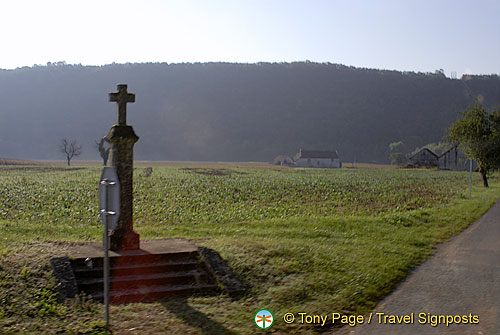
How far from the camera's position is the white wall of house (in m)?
112

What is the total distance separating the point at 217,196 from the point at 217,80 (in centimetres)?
14909

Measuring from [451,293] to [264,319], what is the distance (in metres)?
3.09

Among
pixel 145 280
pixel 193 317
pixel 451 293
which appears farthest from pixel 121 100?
pixel 451 293

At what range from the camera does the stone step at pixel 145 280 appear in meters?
6.95

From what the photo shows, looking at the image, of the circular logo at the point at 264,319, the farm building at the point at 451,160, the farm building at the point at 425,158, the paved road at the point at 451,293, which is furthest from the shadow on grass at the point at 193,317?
the farm building at the point at 425,158

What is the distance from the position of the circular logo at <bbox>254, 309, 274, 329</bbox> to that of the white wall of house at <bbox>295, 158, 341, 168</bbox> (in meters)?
107

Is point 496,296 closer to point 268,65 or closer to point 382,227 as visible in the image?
point 382,227

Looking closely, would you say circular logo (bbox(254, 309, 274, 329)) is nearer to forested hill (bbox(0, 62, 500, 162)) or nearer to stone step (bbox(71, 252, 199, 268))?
stone step (bbox(71, 252, 199, 268))

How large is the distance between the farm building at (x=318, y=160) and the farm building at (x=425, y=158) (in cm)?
2246

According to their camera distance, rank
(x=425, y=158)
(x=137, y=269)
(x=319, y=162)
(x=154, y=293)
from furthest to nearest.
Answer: (x=319, y=162)
(x=425, y=158)
(x=137, y=269)
(x=154, y=293)

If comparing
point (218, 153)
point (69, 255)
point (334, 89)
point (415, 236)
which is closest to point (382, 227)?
point (415, 236)

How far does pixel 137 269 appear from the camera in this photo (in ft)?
24.6

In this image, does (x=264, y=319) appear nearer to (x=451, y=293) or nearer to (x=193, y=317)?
(x=193, y=317)

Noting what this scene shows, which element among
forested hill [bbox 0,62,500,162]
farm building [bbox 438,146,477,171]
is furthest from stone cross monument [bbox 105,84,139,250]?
forested hill [bbox 0,62,500,162]
